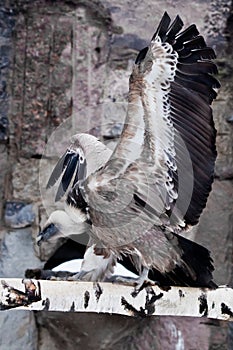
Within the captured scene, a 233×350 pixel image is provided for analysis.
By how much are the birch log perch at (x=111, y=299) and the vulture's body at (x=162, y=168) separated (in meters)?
0.04

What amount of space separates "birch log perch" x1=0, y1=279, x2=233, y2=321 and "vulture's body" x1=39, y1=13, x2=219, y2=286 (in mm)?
38

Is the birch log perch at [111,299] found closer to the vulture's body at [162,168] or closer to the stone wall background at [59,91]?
the vulture's body at [162,168]

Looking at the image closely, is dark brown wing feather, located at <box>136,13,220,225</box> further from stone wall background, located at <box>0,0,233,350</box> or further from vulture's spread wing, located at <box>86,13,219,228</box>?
stone wall background, located at <box>0,0,233,350</box>

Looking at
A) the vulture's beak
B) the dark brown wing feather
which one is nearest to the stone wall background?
the vulture's beak

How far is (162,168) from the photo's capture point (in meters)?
1.27

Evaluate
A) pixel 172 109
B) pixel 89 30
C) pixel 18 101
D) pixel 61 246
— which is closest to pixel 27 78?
pixel 18 101

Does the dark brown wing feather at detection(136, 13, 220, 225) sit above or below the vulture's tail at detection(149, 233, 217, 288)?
above

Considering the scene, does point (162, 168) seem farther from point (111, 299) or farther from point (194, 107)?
point (111, 299)

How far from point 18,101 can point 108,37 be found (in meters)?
0.24

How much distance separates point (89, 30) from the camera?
174 centimetres

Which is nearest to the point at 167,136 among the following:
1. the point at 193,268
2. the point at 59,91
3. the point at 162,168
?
the point at 162,168

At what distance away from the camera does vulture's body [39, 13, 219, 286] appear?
1255 millimetres

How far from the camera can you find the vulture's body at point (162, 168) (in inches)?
49.4

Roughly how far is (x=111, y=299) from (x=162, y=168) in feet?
0.72
